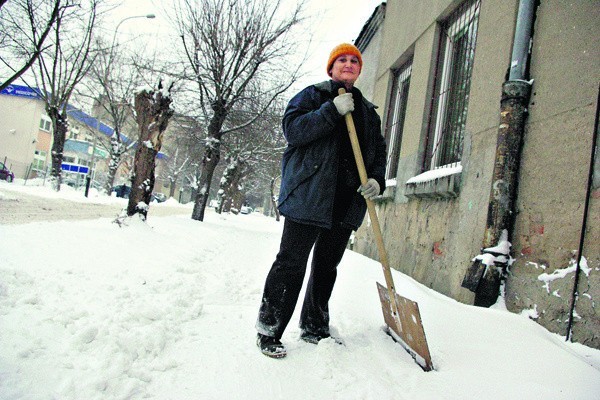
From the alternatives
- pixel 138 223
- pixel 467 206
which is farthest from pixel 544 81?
pixel 138 223

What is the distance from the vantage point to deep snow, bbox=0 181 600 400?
1.58 m

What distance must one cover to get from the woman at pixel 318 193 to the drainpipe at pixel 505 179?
3.38 ft

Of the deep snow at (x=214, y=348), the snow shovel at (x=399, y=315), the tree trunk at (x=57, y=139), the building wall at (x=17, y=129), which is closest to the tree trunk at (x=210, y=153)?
the deep snow at (x=214, y=348)

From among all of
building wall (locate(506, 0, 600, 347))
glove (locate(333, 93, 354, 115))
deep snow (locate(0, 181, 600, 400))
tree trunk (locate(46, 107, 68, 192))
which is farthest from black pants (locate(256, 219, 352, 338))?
tree trunk (locate(46, 107, 68, 192))

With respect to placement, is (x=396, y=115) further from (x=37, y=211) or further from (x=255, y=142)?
(x=255, y=142)

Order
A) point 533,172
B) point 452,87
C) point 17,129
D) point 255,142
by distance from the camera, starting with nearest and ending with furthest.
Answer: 1. point 533,172
2. point 452,87
3. point 255,142
4. point 17,129

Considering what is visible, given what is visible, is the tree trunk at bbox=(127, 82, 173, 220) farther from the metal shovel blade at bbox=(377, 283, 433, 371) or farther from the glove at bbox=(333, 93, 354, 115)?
the metal shovel blade at bbox=(377, 283, 433, 371)

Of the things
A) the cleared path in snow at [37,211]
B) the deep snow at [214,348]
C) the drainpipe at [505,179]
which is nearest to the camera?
the deep snow at [214,348]

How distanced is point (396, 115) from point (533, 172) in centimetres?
414

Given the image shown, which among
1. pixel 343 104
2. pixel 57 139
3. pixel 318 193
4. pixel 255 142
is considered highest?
pixel 255 142

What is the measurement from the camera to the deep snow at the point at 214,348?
1579 millimetres

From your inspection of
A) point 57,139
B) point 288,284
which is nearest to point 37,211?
point 288,284

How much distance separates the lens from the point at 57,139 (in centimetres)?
1552

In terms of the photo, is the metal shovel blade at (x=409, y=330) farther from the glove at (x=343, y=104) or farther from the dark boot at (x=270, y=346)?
the glove at (x=343, y=104)
